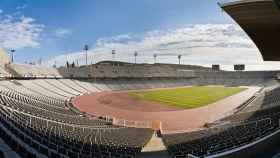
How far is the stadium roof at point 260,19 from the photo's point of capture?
2169 cm

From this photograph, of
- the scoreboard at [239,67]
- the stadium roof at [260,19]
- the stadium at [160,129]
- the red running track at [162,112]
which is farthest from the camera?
the scoreboard at [239,67]

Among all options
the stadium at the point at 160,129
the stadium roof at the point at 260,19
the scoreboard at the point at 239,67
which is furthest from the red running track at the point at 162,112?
the scoreboard at the point at 239,67

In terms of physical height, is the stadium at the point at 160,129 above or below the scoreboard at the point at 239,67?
below

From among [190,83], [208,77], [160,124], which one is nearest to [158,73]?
[190,83]

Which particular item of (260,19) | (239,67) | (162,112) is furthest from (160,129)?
(239,67)

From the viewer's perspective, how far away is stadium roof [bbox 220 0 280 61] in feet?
71.2

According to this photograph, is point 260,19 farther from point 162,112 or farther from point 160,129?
point 162,112

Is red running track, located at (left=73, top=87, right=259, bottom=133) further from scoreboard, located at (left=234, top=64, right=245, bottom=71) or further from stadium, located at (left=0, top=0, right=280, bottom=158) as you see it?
scoreboard, located at (left=234, top=64, right=245, bottom=71)

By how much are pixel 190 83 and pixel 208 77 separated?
9387mm

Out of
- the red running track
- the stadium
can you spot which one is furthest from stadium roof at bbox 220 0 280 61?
the red running track

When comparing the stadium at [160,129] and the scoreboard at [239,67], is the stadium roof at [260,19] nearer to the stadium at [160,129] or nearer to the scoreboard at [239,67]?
the stadium at [160,129]

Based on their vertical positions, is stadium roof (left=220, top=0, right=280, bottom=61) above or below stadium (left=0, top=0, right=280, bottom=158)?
above

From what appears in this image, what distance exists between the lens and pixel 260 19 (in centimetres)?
2405

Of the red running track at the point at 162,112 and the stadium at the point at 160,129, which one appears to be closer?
the stadium at the point at 160,129
